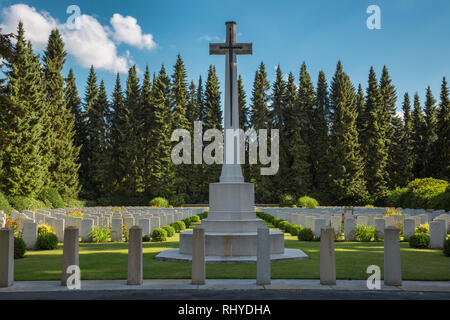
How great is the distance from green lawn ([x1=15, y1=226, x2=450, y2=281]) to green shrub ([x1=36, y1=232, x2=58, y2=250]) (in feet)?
1.93

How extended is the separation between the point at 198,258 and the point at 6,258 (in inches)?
138

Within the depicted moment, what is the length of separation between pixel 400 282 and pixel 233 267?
12.6ft

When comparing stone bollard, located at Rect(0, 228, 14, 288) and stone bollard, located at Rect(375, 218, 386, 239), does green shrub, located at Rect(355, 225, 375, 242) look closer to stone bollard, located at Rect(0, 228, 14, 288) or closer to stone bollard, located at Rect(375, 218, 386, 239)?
stone bollard, located at Rect(375, 218, 386, 239)

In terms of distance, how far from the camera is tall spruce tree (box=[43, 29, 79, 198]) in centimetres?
4831

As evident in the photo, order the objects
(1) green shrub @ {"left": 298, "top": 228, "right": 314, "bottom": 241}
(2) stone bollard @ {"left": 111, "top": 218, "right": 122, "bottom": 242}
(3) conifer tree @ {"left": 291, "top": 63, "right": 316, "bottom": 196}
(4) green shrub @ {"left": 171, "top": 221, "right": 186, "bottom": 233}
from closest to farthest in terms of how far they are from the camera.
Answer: (1) green shrub @ {"left": 298, "top": 228, "right": 314, "bottom": 241}, (2) stone bollard @ {"left": 111, "top": 218, "right": 122, "bottom": 242}, (4) green shrub @ {"left": 171, "top": 221, "right": 186, "bottom": 233}, (3) conifer tree @ {"left": 291, "top": 63, "right": 316, "bottom": 196}

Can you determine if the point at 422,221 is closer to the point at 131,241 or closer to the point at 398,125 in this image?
the point at 131,241

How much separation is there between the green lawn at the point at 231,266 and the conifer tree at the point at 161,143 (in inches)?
1557

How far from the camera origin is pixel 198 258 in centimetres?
791

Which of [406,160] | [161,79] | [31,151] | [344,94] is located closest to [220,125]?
[161,79]

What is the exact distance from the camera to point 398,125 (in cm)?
6197

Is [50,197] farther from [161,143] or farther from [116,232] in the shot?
[116,232]

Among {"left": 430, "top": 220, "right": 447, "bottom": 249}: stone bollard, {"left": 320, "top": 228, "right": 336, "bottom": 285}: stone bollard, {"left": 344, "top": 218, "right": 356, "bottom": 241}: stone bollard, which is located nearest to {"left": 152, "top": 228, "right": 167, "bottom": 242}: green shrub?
{"left": 344, "top": 218, "right": 356, "bottom": 241}: stone bollard

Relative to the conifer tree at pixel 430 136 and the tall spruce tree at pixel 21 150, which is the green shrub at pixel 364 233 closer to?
the tall spruce tree at pixel 21 150

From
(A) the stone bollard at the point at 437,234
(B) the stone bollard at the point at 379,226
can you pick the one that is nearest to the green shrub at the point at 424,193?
(B) the stone bollard at the point at 379,226
